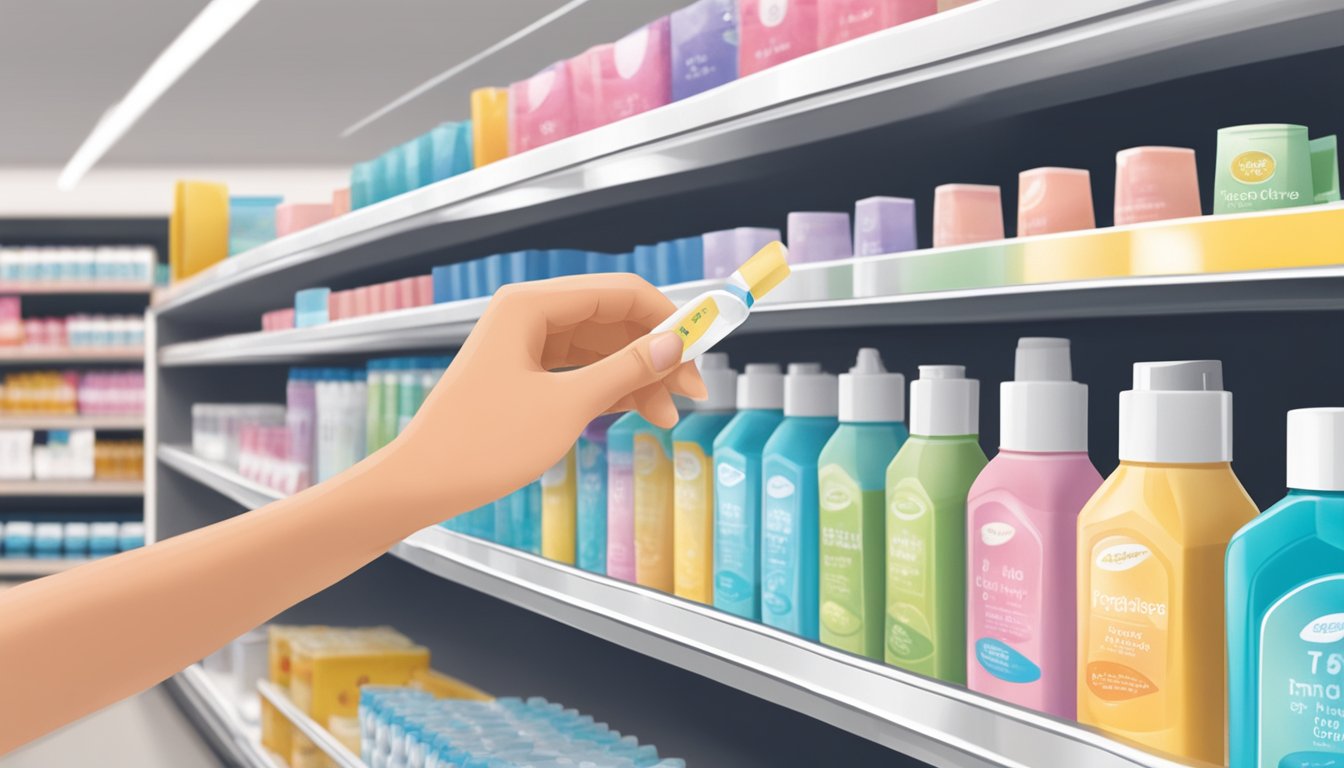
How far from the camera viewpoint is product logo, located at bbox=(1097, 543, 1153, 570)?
0.84m

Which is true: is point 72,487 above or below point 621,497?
below

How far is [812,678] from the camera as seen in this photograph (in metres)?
1.14

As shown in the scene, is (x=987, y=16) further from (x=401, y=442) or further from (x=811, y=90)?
(x=401, y=442)

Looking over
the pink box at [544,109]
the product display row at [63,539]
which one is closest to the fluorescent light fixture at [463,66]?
the product display row at [63,539]

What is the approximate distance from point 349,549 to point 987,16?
626 millimetres

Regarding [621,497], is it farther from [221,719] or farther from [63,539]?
[63,539]

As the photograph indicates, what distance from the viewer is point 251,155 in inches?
355

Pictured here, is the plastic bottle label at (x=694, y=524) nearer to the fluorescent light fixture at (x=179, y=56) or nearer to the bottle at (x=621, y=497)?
the bottle at (x=621, y=497)

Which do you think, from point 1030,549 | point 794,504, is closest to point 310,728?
point 794,504

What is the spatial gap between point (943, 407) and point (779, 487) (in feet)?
0.78

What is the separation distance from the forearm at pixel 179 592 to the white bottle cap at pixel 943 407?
42 centimetres

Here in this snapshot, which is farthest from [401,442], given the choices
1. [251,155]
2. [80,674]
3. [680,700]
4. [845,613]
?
[251,155]

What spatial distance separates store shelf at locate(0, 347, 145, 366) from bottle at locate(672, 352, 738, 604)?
717 cm

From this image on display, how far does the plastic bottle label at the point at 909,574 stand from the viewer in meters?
1.06
